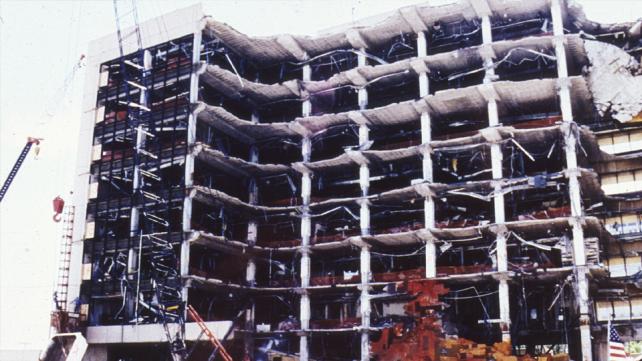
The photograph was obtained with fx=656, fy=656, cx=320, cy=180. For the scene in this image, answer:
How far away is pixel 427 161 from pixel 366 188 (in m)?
5.40

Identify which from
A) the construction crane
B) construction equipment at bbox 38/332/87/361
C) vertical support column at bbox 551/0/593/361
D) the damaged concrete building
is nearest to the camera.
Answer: construction equipment at bbox 38/332/87/361

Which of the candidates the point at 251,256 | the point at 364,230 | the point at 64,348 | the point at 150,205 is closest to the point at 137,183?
the point at 150,205

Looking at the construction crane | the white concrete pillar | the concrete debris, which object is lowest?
the white concrete pillar

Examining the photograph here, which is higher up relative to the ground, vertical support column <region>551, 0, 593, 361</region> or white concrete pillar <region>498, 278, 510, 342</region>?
vertical support column <region>551, 0, 593, 361</region>

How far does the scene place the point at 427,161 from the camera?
162 feet

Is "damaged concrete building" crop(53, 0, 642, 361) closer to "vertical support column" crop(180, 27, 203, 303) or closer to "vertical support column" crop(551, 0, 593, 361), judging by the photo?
"vertical support column" crop(551, 0, 593, 361)

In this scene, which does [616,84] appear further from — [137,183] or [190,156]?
[137,183]

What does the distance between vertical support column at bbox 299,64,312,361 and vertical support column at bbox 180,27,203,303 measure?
9.22m

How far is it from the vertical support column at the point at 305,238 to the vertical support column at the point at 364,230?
4.43 m

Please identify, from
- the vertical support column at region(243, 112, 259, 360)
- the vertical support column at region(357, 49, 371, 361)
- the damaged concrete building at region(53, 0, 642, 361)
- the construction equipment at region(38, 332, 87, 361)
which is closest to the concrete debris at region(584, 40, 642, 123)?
the damaged concrete building at region(53, 0, 642, 361)

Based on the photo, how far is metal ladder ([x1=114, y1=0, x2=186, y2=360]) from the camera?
4656 centimetres

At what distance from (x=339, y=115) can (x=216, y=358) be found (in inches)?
832

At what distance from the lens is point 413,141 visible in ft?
174

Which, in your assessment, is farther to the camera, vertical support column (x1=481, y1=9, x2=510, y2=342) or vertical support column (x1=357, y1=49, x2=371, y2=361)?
vertical support column (x1=357, y1=49, x2=371, y2=361)
